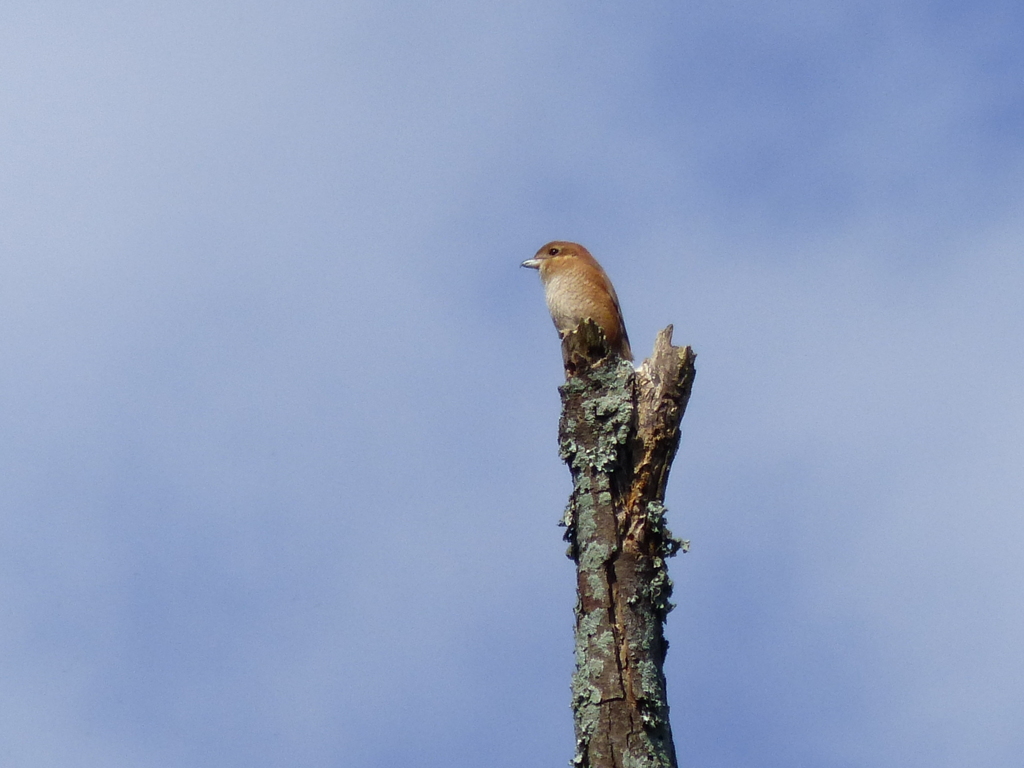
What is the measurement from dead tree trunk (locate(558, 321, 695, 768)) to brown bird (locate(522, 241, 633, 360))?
2.92 metres

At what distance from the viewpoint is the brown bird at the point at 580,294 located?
928 centimetres

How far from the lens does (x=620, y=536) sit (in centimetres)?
523

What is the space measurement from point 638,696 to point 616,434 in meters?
1.30

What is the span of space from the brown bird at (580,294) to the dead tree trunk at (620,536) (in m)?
2.92

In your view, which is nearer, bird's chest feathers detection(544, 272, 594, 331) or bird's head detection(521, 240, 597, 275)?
bird's chest feathers detection(544, 272, 594, 331)

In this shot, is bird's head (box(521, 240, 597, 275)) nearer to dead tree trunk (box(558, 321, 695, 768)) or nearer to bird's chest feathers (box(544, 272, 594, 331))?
bird's chest feathers (box(544, 272, 594, 331))

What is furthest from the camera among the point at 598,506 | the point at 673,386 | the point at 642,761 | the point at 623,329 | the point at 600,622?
the point at 623,329

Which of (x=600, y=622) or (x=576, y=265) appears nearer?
(x=600, y=622)

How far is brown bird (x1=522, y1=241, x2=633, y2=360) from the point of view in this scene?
30.5 ft

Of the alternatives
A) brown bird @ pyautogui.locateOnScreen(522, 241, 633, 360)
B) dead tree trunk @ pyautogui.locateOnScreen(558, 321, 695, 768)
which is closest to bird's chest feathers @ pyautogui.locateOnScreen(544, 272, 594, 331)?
brown bird @ pyautogui.locateOnScreen(522, 241, 633, 360)

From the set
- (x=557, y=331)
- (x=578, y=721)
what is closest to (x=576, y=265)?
(x=557, y=331)

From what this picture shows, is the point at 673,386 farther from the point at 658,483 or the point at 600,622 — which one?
the point at 600,622

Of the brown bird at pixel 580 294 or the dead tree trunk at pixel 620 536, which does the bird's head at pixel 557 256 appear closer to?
the brown bird at pixel 580 294

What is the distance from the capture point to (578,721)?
4.77m
